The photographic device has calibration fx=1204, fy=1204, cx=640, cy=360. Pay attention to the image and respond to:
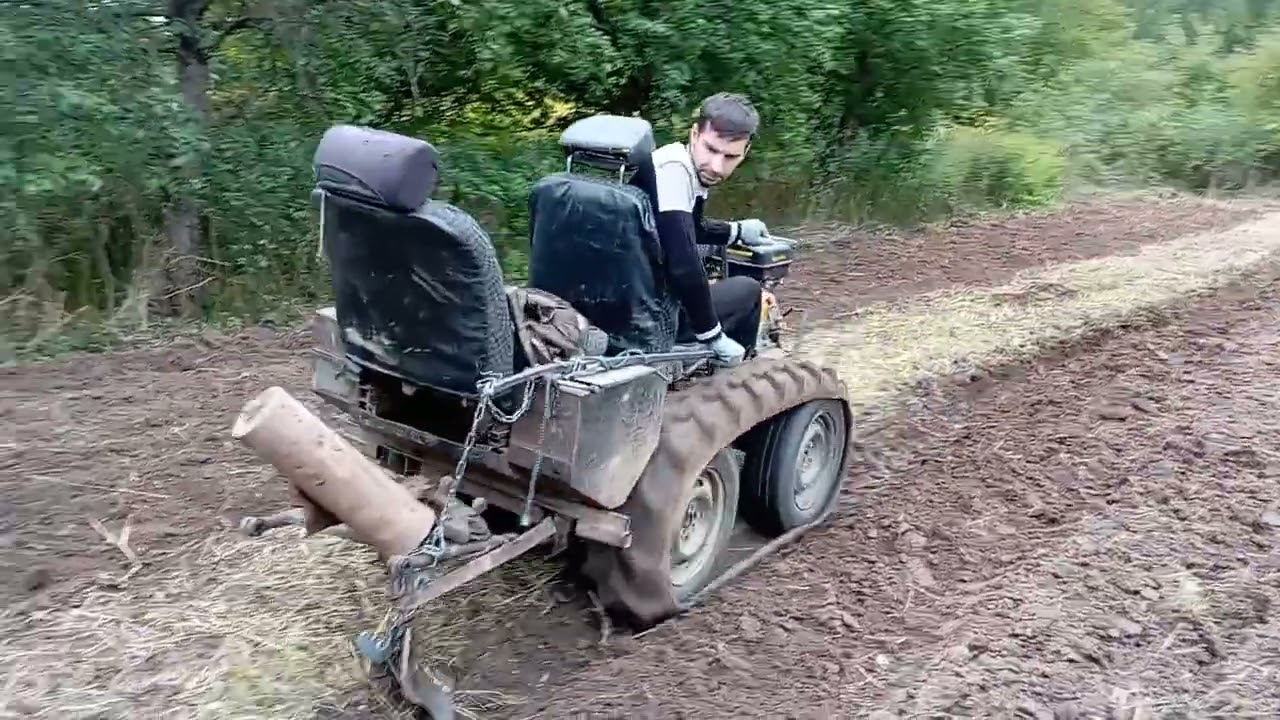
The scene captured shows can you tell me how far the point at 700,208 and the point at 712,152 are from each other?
295mm

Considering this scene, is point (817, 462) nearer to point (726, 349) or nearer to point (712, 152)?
point (726, 349)

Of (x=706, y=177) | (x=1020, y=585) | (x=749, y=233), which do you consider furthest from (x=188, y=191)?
(x=1020, y=585)

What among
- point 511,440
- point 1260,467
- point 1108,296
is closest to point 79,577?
point 511,440

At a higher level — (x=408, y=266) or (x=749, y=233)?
(x=408, y=266)

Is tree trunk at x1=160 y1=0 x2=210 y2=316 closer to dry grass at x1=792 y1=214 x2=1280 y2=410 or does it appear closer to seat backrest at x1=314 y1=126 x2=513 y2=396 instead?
dry grass at x1=792 y1=214 x2=1280 y2=410

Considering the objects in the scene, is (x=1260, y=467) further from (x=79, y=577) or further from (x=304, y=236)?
(x=304, y=236)

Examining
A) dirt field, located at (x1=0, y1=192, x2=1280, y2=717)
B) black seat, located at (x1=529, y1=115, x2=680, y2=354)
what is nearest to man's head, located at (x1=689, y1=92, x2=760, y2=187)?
black seat, located at (x1=529, y1=115, x2=680, y2=354)

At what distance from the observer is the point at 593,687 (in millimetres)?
3748

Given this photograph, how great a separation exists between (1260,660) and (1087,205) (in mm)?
10622

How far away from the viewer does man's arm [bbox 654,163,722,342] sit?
12.8 ft

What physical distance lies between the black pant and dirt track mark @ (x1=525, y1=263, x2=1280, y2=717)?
2.90 ft

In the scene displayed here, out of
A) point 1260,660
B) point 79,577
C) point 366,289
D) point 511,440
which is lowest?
point 79,577

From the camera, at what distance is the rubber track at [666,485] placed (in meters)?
3.82

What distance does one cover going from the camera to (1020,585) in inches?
170
